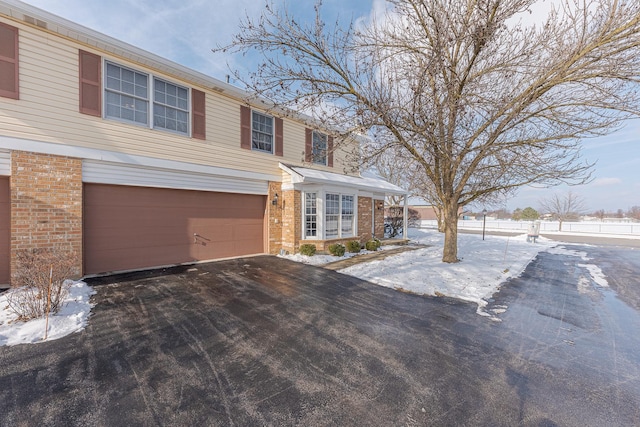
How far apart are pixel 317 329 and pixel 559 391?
2.98 meters

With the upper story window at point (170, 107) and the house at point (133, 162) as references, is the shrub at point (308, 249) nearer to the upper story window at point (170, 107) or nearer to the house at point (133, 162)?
the house at point (133, 162)

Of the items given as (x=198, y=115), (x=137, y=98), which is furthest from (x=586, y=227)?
(x=137, y=98)

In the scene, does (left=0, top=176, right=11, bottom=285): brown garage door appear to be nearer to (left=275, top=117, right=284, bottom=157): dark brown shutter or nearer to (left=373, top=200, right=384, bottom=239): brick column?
(left=275, top=117, right=284, bottom=157): dark brown shutter

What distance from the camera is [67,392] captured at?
8.54 feet

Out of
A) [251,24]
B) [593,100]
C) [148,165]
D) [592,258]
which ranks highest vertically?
[251,24]

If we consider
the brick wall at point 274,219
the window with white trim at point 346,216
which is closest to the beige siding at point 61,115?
the brick wall at point 274,219

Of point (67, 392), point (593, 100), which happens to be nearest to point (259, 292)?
point (67, 392)

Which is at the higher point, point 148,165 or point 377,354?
point 148,165

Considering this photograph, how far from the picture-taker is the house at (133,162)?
5586 mm

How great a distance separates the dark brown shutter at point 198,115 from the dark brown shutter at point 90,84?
223cm

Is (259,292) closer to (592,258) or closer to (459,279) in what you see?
(459,279)

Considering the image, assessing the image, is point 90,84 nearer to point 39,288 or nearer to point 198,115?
point 198,115

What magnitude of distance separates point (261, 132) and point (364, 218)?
20.2 ft

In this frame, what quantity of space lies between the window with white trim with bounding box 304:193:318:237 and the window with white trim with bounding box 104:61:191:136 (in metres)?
4.77
